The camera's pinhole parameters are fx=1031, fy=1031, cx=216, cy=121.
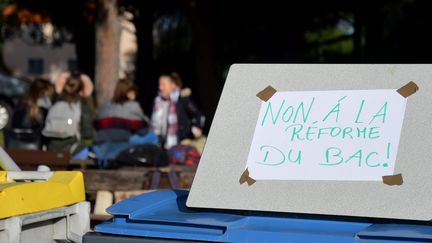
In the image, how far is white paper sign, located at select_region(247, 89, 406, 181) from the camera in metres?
4.05

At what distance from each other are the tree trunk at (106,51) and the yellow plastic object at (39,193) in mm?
11168

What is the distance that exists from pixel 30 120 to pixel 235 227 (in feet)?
25.7

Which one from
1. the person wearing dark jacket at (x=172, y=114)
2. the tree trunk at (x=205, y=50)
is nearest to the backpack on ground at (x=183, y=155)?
the person wearing dark jacket at (x=172, y=114)

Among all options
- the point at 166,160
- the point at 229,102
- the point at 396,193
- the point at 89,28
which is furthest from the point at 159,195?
the point at 89,28

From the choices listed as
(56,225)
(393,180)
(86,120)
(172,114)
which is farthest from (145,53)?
(393,180)

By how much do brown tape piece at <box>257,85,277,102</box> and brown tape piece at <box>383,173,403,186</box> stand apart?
671mm

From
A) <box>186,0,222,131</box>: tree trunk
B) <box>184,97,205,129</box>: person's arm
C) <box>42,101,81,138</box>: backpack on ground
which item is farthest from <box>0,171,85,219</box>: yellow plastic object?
<box>186,0,222,131</box>: tree trunk

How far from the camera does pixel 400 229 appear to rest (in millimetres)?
3707

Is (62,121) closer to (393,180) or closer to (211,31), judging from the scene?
(393,180)

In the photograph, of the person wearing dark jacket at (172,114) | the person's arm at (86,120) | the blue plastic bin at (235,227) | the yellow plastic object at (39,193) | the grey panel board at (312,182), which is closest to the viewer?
the blue plastic bin at (235,227)

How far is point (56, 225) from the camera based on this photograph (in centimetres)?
Result: 452

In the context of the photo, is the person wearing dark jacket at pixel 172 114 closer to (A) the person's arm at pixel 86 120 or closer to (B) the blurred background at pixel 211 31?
(A) the person's arm at pixel 86 120

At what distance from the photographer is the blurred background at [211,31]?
67.5 ft

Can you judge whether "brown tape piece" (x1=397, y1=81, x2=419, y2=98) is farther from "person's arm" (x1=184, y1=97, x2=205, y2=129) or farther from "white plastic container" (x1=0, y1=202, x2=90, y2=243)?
"person's arm" (x1=184, y1=97, x2=205, y2=129)
